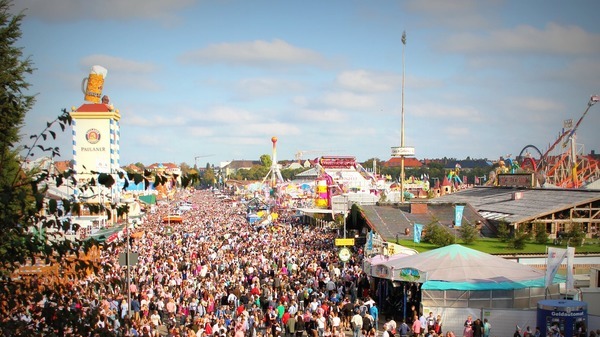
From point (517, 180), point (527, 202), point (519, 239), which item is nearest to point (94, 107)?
point (517, 180)

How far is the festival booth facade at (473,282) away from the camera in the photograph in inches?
727

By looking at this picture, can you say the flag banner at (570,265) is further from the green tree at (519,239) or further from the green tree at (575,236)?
the green tree at (575,236)

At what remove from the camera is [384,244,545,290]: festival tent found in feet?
61.0

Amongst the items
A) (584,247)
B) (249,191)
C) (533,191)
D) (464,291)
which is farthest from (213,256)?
(249,191)

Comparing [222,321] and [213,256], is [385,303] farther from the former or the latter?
[213,256]

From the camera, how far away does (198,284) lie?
24031mm

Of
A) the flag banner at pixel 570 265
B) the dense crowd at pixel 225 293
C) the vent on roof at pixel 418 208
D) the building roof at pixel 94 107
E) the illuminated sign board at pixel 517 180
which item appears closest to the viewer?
the dense crowd at pixel 225 293

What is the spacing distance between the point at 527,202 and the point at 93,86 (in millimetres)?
52811

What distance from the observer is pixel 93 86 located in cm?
7300

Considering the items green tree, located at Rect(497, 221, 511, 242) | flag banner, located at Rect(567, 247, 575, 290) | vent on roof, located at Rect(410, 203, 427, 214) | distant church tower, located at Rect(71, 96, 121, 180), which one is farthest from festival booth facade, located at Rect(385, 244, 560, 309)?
distant church tower, located at Rect(71, 96, 121, 180)

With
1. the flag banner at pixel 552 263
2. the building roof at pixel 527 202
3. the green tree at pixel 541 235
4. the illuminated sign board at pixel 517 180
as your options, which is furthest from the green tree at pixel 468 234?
the illuminated sign board at pixel 517 180

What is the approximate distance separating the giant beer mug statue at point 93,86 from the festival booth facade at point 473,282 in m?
60.5

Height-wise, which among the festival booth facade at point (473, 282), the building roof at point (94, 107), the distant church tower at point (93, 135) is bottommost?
the festival booth facade at point (473, 282)

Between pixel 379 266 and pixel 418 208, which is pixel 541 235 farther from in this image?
pixel 379 266
